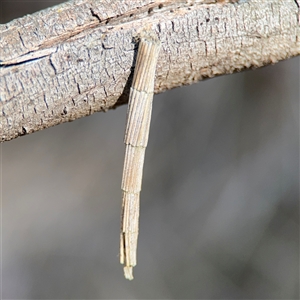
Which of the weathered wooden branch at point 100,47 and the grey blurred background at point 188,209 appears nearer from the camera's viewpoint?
the weathered wooden branch at point 100,47

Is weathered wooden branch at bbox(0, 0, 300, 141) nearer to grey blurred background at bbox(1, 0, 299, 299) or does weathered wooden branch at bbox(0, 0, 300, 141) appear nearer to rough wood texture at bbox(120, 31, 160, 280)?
rough wood texture at bbox(120, 31, 160, 280)

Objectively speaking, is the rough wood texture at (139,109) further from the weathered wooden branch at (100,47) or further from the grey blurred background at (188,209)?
the grey blurred background at (188,209)

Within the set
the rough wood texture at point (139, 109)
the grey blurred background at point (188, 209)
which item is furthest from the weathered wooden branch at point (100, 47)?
the grey blurred background at point (188, 209)

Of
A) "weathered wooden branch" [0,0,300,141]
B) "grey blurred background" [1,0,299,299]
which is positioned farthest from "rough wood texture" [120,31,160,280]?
"grey blurred background" [1,0,299,299]

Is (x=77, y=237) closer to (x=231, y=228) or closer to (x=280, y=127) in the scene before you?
(x=231, y=228)

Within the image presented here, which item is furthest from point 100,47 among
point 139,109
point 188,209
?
point 188,209
